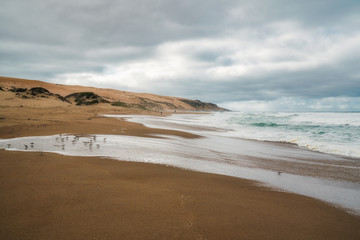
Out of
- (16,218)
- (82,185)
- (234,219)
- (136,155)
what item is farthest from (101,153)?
(234,219)

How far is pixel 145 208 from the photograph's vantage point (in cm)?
258

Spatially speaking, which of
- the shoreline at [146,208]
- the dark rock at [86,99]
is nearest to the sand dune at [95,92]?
the dark rock at [86,99]

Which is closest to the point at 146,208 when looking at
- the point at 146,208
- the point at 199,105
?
the point at 146,208

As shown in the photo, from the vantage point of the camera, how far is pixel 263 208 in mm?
2973

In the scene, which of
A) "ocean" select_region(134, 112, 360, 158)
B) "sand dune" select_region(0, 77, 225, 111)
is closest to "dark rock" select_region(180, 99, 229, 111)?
"sand dune" select_region(0, 77, 225, 111)

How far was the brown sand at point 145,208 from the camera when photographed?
6.98ft

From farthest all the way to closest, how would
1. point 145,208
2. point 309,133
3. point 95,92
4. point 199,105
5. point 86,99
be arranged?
point 199,105
point 95,92
point 86,99
point 309,133
point 145,208

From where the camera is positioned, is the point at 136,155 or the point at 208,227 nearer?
the point at 208,227

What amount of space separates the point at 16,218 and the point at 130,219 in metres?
1.22

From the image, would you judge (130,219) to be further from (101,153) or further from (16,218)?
(101,153)

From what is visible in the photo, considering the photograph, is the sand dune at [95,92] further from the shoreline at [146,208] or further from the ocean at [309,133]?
the shoreline at [146,208]

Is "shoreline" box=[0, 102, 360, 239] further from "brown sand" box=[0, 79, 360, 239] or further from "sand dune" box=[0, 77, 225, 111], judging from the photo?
"sand dune" box=[0, 77, 225, 111]

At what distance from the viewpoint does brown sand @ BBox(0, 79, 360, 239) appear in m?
2.13

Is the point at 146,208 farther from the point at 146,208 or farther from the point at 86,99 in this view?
the point at 86,99
